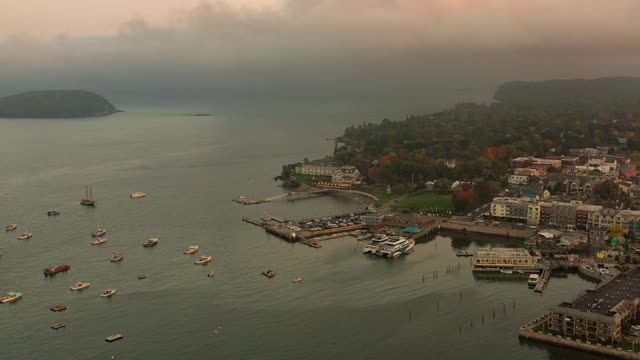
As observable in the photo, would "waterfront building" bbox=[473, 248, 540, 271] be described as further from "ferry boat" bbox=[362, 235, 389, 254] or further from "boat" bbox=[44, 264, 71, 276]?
"boat" bbox=[44, 264, 71, 276]

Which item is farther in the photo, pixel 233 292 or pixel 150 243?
pixel 150 243

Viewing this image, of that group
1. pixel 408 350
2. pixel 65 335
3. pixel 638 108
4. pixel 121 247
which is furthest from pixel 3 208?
pixel 638 108

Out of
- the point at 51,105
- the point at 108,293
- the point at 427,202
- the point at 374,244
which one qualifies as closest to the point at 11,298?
the point at 108,293

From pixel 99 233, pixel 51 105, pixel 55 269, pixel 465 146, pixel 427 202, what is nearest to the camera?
pixel 55 269

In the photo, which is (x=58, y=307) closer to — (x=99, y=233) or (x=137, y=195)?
(x=99, y=233)

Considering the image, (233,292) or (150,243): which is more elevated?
(150,243)

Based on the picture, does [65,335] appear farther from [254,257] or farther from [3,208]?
[3,208]
